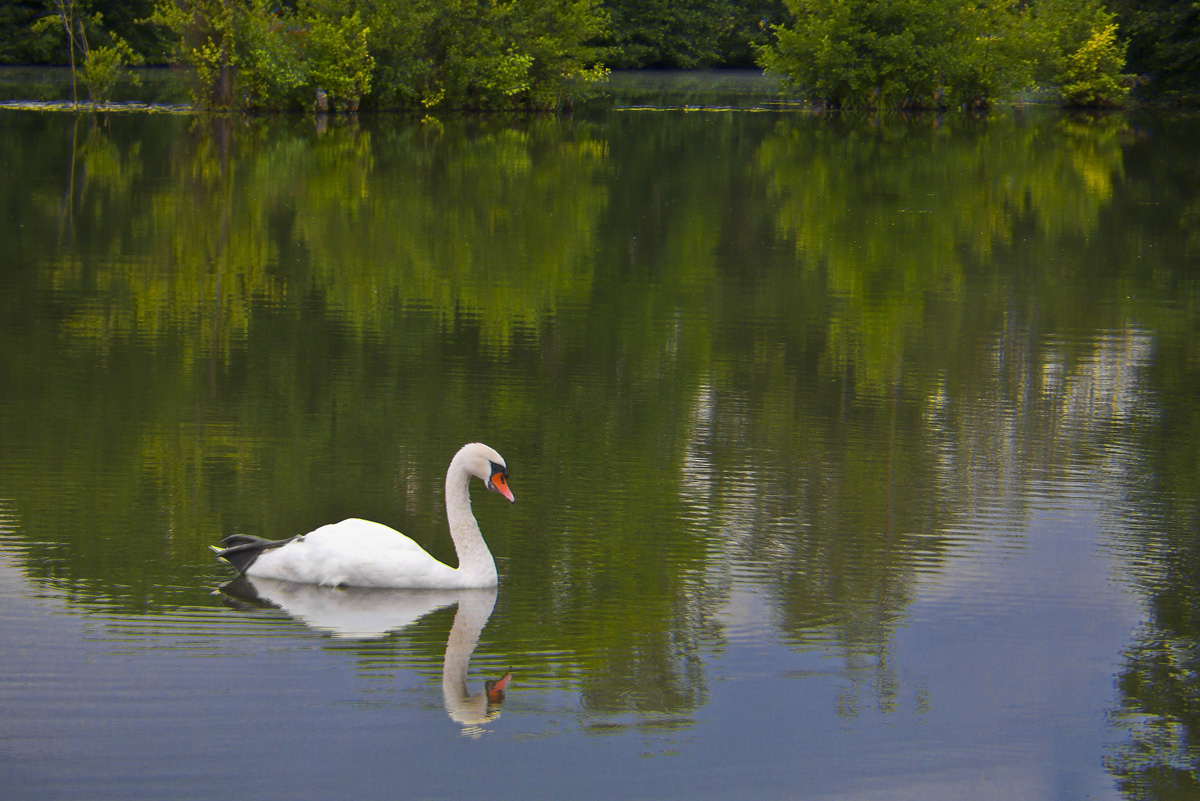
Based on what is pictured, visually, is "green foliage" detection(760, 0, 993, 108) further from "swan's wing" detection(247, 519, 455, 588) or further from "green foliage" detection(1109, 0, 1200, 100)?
"swan's wing" detection(247, 519, 455, 588)

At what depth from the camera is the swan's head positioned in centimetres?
638

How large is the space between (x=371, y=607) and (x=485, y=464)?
0.74m

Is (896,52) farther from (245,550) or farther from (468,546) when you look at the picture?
(245,550)

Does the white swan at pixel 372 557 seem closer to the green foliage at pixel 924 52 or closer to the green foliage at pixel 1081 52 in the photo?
the green foliage at pixel 924 52

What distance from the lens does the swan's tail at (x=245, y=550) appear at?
6.32 meters

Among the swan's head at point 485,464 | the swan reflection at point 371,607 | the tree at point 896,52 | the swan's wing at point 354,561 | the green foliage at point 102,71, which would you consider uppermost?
the tree at point 896,52

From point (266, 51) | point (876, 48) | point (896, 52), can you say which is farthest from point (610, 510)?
point (876, 48)

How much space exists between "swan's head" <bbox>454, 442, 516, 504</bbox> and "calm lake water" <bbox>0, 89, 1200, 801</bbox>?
44 cm

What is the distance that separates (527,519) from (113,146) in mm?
22988

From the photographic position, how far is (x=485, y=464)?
6375mm

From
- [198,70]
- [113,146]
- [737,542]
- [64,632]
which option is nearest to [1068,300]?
[737,542]

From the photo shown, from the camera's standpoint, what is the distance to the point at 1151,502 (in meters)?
8.00

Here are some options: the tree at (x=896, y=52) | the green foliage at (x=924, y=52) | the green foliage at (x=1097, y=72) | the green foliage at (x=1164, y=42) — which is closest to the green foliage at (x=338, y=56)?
the tree at (x=896, y=52)

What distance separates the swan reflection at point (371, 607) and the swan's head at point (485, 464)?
0.45 metres
